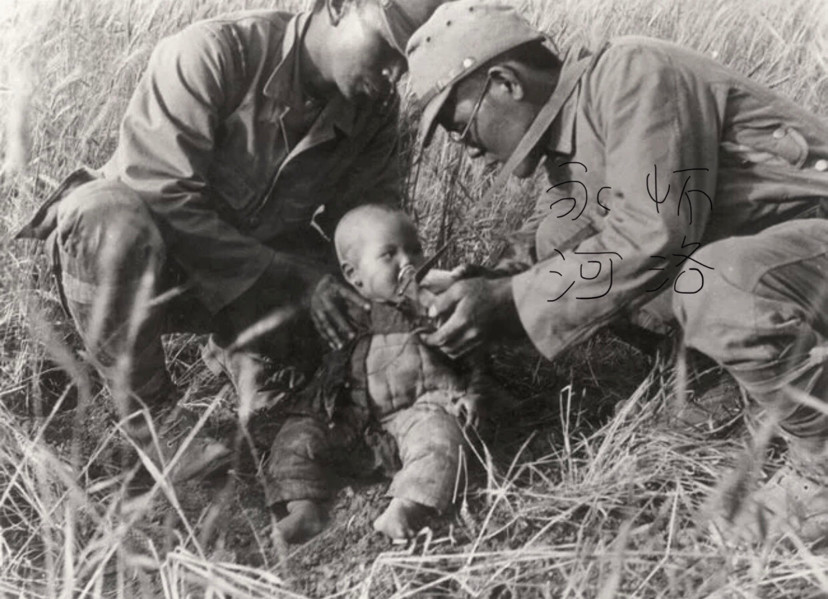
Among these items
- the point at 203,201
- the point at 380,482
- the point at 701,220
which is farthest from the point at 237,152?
the point at 701,220

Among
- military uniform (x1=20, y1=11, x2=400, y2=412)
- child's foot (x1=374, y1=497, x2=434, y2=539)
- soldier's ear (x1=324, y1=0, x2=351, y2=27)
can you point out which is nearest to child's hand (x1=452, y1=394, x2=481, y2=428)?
child's foot (x1=374, y1=497, x2=434, y2=539)

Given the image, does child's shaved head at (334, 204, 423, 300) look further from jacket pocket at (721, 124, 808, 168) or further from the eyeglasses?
jacket pocket at (721, 124, 808, 168)

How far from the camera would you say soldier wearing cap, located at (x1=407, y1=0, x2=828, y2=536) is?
6.58 ft

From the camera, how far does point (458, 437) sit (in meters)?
2.30

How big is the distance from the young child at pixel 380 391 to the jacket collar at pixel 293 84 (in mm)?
364

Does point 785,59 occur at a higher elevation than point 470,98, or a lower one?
lower

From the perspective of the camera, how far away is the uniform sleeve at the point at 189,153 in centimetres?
250

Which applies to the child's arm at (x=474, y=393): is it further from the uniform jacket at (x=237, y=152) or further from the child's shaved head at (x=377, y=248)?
the uniform jacket at (x=237, y=152)

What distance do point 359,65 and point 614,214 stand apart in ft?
2.93

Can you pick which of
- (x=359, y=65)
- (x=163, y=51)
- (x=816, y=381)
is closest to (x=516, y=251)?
(x=359, y=65)

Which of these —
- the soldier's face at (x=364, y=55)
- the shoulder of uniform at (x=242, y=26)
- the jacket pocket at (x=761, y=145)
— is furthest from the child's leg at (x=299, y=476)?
the jacket pocket at (x=761, y=145)

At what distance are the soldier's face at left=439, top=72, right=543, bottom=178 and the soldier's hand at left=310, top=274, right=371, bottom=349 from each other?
1.83ft

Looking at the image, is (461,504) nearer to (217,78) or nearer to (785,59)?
(217,78)

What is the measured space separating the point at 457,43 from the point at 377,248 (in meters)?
0.59
